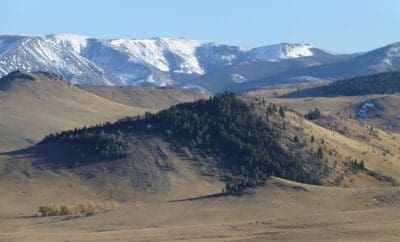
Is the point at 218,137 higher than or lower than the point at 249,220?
higher

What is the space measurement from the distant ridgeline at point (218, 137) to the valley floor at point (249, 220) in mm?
18003

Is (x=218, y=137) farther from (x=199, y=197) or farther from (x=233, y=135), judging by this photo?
(x=199, y=197)

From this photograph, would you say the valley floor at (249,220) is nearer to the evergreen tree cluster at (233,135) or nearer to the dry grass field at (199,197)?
the dry grass field at (199,197)

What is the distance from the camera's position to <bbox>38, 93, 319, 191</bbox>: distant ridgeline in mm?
109688

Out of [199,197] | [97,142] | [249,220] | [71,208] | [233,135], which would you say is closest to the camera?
[249,220]

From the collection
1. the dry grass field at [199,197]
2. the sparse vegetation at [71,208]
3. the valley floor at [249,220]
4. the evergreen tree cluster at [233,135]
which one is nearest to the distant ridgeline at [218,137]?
the evergreen tree cluster at [233,135]

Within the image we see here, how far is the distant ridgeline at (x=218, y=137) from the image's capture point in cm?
10969

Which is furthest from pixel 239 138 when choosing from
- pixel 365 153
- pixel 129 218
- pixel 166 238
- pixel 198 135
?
pixel 166 238

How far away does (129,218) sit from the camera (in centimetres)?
8188

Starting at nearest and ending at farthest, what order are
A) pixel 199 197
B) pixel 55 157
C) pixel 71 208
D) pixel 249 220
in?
pixel 249 220
pixel 199 197
pixel 71 208
pixel 55 157

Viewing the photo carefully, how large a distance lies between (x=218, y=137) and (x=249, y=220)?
4086cm

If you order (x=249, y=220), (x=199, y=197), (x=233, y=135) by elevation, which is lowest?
(x=249, y=220)

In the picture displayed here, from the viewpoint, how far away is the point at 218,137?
117750 mm

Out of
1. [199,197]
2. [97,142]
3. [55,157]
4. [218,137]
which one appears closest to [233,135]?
[218,137]
